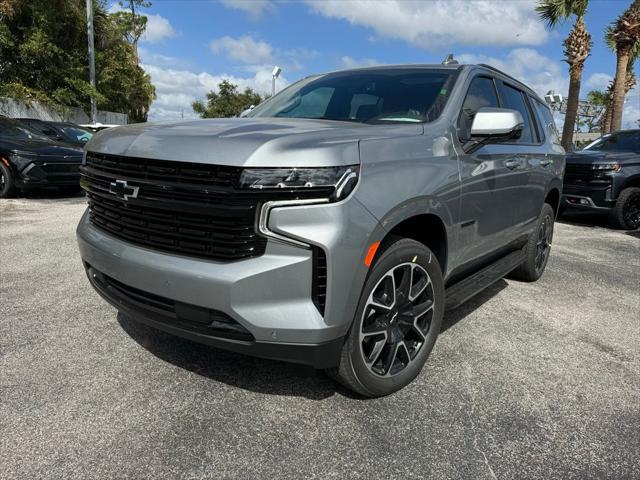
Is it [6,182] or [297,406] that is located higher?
[6,182]

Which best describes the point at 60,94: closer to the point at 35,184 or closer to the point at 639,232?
the point at 35,184

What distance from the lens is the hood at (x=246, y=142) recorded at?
208 cm

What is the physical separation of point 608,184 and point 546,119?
4566mm

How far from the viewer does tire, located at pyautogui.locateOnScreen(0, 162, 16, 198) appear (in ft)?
29.5

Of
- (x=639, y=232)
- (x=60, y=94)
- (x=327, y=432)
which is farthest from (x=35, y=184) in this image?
(x=60, y=94)

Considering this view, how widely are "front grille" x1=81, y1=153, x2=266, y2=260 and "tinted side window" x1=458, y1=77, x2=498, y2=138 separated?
163 centimetres

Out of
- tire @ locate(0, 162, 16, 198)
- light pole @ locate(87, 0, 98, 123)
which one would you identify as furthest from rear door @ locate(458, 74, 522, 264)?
light pole @ locate(87, 0, 98, 123)

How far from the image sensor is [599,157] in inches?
357

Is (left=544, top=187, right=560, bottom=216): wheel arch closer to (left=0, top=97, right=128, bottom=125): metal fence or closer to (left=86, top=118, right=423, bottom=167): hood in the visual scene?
(left=86, top=118, right=423, bottom=167): hood

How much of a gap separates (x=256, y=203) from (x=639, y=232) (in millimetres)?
9035

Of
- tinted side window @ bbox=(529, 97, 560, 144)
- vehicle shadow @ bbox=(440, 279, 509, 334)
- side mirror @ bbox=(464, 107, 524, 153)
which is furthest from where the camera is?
tinted side window @ bbox=(529, 97, 560, 144)

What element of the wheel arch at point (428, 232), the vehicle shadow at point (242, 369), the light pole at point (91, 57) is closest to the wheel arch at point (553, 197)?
the wheel arch at point (428, 232)

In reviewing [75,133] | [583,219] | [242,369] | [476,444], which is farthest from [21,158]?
[583,219]

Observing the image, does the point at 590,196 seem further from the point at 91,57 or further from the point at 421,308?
the point at 91,57
